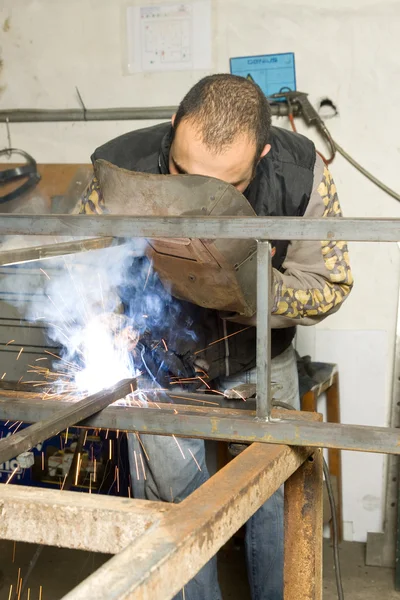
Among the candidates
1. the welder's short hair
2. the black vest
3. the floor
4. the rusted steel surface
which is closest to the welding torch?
the black vest

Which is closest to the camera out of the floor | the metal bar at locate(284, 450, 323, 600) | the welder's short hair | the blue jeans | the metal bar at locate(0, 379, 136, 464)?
the metal bar at locate(0, 379, 136, 464)

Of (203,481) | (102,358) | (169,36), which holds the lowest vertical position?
(203,481)

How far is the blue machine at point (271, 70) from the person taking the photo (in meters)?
2.66

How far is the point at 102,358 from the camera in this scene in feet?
5.74

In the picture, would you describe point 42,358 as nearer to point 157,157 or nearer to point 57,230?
point 157,157

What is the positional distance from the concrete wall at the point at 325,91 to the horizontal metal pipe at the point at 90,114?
30mm

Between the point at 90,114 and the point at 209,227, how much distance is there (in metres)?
1.83

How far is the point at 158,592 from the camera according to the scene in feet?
2.62

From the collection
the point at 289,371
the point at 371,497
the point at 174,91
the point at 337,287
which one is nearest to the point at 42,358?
the point at 289,371

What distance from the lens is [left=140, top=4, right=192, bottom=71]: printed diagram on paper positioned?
273 cm

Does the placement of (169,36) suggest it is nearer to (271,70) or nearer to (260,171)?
(271,70)

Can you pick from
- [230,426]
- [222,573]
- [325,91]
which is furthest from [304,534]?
[325,91]

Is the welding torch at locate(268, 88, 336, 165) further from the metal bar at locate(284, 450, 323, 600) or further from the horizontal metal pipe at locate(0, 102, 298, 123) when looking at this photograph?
the metal bar at locate(284, 450, 323, 600)

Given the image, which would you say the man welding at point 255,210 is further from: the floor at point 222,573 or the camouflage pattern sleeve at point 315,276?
the floor at point 222,573
